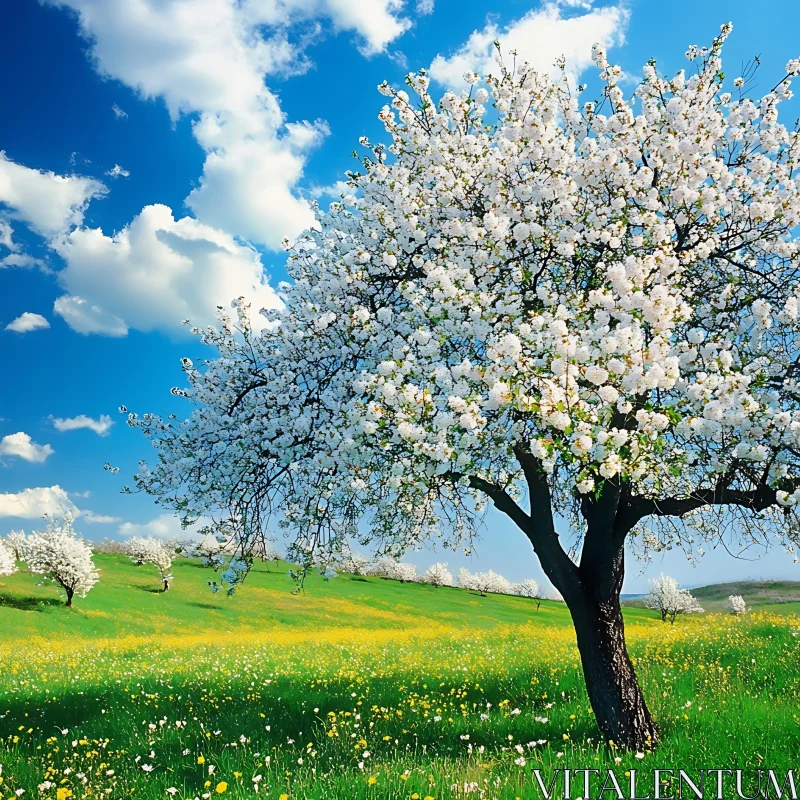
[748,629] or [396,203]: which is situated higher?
[396,203]

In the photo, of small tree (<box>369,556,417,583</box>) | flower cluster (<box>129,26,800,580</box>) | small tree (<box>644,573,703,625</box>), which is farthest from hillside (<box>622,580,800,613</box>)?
flower cluster (<box>129,26,800,580</box>)

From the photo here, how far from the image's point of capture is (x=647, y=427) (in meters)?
6.65

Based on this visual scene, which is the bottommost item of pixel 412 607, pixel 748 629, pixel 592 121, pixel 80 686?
pixel 412 607

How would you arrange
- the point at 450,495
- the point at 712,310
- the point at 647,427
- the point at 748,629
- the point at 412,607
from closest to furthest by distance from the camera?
the point at 647,427
the point at 712,310
the point at 450,495
the point at 748,629
the point at 412,607

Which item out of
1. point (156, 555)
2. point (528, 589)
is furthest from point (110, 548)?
point (528, 589)

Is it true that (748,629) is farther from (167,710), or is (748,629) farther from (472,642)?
(167,710)

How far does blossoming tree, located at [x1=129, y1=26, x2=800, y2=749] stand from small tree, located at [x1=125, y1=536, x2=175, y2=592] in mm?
54371

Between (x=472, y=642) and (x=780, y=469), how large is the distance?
64.8ft

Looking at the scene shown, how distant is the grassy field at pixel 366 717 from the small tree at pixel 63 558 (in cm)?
2849

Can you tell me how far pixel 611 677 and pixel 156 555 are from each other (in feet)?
219

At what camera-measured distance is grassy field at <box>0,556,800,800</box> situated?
7.36 meters

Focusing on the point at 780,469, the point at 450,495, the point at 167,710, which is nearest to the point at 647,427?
the point at 780,469

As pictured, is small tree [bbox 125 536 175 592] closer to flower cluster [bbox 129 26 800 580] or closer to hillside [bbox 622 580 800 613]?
flower cluster [bbox 129 26 800 580]

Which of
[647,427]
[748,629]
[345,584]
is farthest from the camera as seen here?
[345,584]
